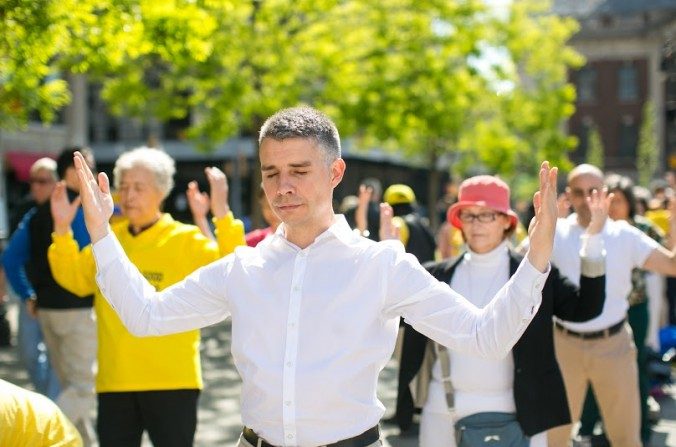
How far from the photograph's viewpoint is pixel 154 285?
509cm

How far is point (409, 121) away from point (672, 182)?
310 inches

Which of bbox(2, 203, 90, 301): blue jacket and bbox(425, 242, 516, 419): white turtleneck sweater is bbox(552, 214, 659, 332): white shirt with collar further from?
bbox(2, 203, 90, 301): blue jacket

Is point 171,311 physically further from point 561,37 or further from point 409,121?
point 561,37

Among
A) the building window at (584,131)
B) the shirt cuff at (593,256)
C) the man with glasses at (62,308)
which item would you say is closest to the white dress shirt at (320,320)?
the shirt cuff at (593,256)

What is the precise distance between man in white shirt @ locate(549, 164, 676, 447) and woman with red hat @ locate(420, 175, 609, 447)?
152 cm

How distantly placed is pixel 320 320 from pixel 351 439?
381 millimetres

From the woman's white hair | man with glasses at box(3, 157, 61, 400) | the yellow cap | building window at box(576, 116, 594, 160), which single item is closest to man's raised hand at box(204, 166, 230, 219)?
the woman's white hair

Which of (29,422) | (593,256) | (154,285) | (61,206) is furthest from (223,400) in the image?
(29,422)

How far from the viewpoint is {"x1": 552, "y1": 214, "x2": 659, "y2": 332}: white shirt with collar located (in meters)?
6.21

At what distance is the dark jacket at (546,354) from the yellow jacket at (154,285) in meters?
1.52

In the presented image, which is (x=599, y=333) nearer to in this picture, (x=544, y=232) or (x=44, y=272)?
(x=544, y=232)

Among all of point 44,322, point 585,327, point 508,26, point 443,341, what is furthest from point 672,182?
point 508,26

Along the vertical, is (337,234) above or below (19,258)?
above

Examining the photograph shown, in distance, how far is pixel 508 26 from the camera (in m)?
24.5
